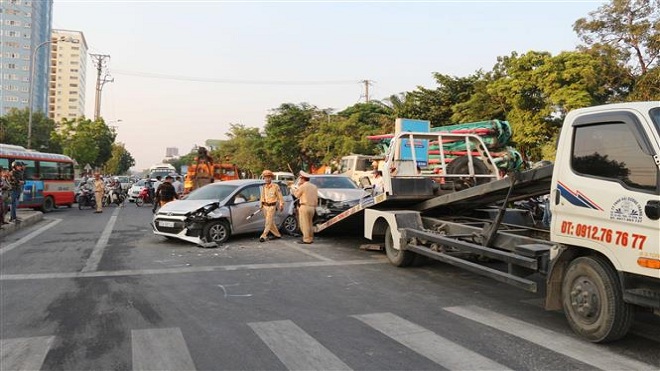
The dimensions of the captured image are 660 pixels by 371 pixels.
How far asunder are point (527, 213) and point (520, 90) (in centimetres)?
2034

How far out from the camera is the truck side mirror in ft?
13.5

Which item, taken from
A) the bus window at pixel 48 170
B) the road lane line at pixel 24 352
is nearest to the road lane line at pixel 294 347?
the road lane line at pixel 24 352

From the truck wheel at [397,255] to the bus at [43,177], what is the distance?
619 inches

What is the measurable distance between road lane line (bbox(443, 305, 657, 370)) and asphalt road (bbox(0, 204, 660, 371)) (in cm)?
2

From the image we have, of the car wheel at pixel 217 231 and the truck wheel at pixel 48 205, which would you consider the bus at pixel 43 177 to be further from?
the car wheel at pixel 217 231

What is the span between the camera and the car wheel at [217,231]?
11398 mm

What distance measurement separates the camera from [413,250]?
808 cm

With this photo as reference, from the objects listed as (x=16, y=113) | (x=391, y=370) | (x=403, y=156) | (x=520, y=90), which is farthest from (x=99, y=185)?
(x=16, y=113)

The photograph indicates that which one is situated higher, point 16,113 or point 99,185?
point 16,113

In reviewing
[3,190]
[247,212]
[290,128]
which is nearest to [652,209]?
[247,212]

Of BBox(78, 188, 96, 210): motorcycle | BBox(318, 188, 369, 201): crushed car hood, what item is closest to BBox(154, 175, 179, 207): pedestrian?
BBox(318, 188, 369, 201): crushed car hood

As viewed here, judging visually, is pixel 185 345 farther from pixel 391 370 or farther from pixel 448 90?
pixel 448 90

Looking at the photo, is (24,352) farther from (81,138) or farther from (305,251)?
(81,138)

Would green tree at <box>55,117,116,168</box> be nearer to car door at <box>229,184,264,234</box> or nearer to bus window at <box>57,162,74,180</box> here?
bus window at <box>57,162,74,180</box>
